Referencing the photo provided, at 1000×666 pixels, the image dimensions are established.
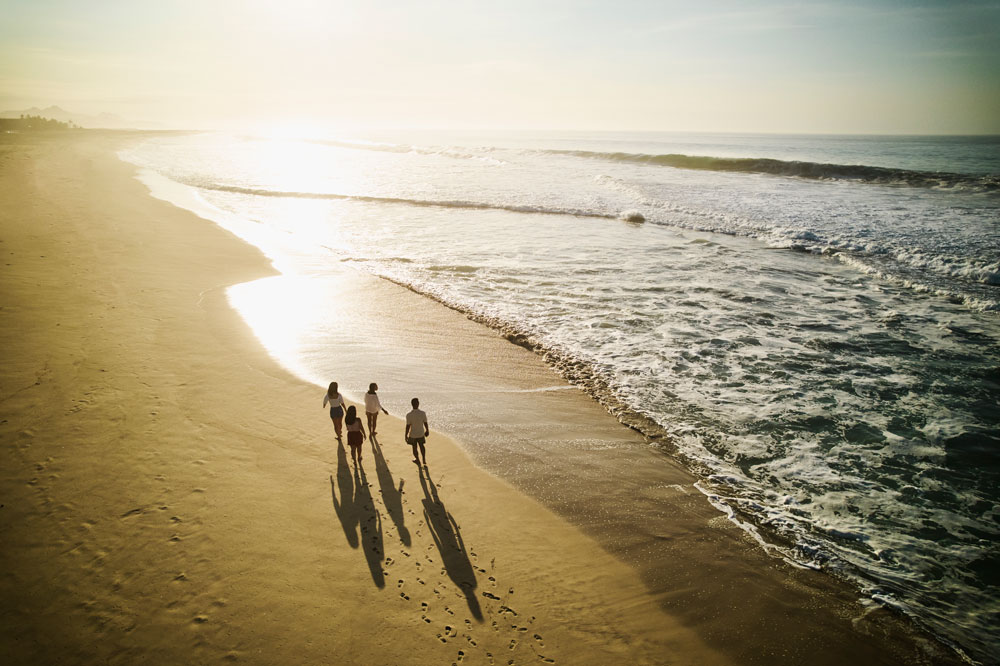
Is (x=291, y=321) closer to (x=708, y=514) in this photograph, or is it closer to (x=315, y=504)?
(x=315, y=504)

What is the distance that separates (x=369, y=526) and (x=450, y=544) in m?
1.00

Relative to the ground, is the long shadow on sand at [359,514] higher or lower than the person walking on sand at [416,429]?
lower

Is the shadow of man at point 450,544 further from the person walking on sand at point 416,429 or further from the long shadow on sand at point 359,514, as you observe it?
the long shadow on sand at point 359,514

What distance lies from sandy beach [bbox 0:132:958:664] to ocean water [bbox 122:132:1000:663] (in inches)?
37.1

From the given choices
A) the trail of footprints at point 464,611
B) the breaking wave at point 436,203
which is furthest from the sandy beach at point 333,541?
the breaking wave at point 436,203

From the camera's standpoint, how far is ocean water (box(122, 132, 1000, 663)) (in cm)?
612

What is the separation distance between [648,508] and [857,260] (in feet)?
57.6

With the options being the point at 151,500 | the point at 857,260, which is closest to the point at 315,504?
the point at 151,500

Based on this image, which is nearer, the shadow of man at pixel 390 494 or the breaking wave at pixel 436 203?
the shadow of man at pixel 390 494

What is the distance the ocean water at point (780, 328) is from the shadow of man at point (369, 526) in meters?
3.83

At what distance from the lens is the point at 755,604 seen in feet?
16.4

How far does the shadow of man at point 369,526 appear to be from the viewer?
5.12 metres

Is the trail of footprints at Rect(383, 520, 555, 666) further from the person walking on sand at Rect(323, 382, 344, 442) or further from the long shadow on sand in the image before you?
the person walking on sand at Rect(323, 382, 344, 442)

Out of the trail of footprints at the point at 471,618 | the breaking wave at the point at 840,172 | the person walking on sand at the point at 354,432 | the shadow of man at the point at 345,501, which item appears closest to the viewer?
the trail of footprints at the point at 471,618
